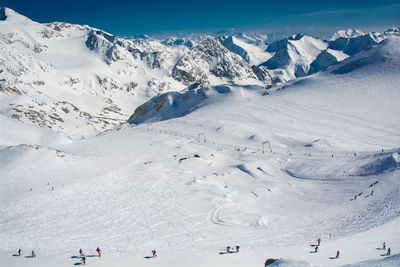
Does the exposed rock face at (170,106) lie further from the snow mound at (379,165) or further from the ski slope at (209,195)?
the snow mound at (379,165)

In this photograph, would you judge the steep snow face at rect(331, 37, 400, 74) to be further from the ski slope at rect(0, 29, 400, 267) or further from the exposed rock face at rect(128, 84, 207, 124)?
the exposed rock face at rect(128, 84, 207, 124)

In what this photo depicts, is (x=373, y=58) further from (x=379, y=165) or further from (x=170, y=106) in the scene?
(x=379, y=165)

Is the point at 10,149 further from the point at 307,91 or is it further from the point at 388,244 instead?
the point at 307,91

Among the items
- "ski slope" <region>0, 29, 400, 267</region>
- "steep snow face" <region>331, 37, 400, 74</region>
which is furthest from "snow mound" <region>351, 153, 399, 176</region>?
"steep snow face" <region>331, 37, 400, 74</region>

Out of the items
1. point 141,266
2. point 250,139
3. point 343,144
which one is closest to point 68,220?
point 141,266

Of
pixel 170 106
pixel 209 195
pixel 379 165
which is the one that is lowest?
pixel 209 195

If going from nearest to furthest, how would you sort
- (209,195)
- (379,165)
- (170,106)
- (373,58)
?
(209,195) → (379,165) → (373,58) → (170,106)

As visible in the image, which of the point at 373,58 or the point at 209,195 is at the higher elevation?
the point at 373,58

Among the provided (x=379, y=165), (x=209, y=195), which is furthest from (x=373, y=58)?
(x=209, y=195)
